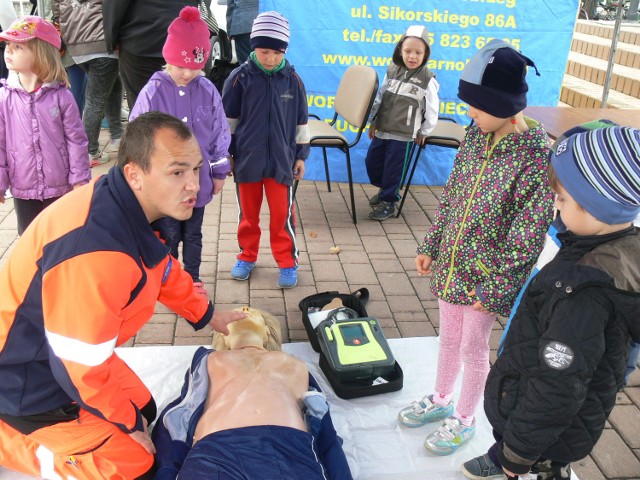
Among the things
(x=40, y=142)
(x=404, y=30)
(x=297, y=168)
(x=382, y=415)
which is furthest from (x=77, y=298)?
(x=404, y=30)

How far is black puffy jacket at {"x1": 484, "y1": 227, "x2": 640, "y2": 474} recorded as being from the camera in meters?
1.66

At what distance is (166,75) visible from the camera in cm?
324

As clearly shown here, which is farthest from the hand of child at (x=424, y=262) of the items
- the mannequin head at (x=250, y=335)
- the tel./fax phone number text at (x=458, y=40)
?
the tel./fax phone number text at (x=458, y=40)

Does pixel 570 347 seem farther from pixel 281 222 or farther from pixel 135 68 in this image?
pixel 135 68

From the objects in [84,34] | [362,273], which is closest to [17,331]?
[362,273]

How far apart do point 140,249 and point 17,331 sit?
1.68 ft

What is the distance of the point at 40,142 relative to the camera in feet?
11.0

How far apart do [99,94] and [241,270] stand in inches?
A: 105

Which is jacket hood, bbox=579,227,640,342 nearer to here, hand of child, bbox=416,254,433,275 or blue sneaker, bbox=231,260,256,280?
hand of child, bbox=416,254,433,275

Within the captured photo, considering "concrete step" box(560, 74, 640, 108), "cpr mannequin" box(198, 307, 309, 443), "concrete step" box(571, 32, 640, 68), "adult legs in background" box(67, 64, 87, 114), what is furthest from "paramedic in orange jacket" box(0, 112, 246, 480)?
"concrete step" box(571, 32, 640, 68)

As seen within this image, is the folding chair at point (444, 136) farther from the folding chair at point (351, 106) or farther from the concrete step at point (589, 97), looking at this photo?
the concrete step at point (589, 97)

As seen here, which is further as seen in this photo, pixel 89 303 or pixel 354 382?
pixel 354 382

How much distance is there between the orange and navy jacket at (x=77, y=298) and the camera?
183 centimetres

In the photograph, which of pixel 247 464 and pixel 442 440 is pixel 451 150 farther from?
pixel 247 464
